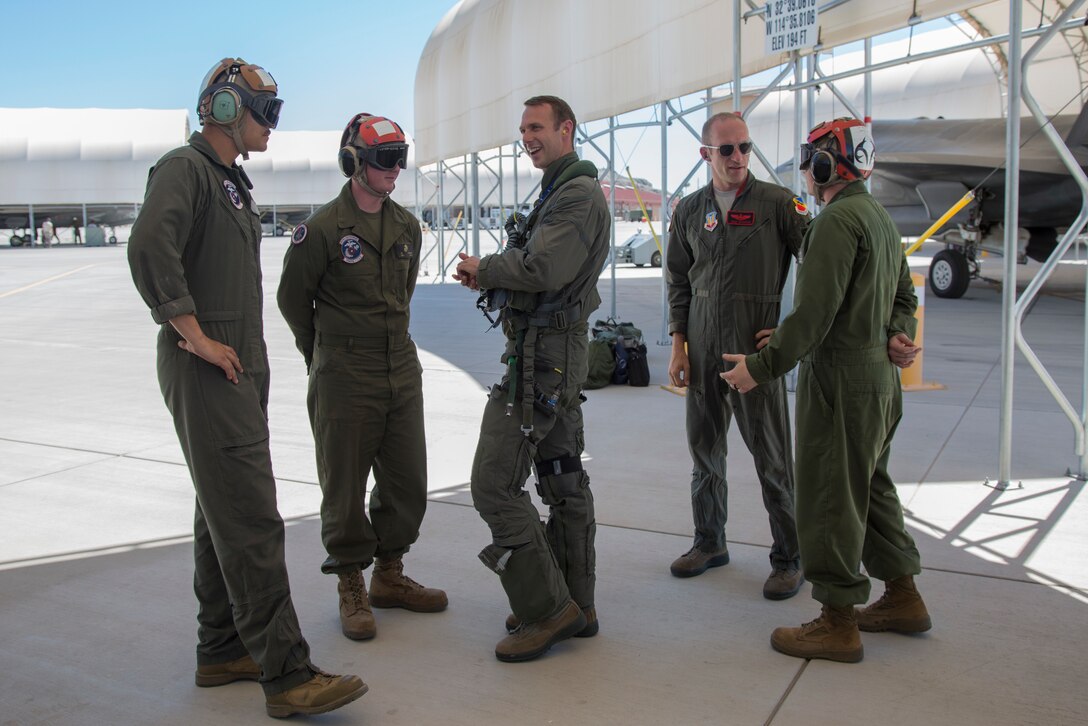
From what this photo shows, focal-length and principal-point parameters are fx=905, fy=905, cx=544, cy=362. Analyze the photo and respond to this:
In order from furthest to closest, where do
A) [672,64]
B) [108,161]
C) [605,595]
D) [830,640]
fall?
[108,161] < [672,64] < [605,595] < [830,640]

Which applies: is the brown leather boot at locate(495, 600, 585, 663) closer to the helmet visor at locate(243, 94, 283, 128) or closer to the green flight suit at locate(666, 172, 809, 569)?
the green flight suit at locate(666, 172, 809, 569)

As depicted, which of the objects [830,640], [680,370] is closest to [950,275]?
[680,370]

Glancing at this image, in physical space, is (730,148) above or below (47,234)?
below

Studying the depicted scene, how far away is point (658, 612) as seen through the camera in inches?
159

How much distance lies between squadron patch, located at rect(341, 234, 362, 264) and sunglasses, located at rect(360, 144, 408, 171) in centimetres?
32

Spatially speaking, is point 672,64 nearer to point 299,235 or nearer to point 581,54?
point 581,54

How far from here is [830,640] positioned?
139 inches

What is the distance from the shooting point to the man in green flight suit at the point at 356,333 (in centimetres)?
383

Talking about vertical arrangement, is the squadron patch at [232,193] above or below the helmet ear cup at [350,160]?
below

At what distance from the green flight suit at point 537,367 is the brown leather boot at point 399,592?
62 cm

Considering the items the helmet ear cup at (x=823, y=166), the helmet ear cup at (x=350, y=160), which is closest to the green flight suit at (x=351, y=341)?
the helmet ear cup at (x=350, y=160)

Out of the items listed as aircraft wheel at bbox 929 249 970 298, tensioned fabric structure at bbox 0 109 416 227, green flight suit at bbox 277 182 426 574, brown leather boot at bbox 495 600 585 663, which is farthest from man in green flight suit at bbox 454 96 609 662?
tensioned fabric structure at bbox 0 109 416 227

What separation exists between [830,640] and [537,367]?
5.12ft

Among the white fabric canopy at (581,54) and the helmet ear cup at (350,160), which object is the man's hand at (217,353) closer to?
the helmet ear cup at (350,160)
